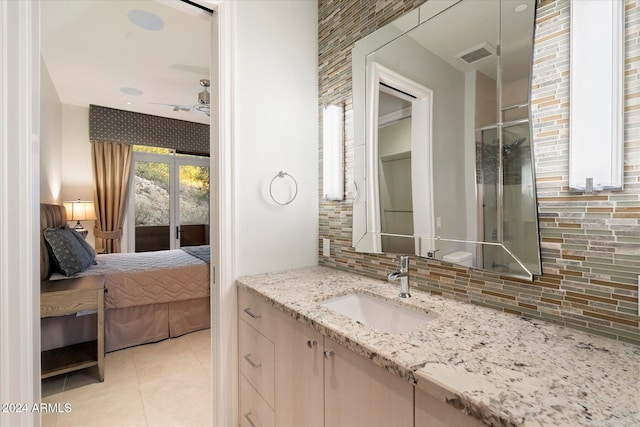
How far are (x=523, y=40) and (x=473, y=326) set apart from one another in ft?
3.26

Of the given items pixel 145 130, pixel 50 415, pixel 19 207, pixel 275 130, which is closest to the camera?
pixel 19 207

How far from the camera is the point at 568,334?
0.89m

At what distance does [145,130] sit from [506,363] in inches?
220

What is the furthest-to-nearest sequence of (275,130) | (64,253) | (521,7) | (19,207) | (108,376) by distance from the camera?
(64,253) < (108,376) < (275,130) < (19,207) < (521,7)

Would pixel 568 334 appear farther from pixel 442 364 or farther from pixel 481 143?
pixel 481 143

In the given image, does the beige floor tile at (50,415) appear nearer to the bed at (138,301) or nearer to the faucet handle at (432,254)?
the bed at (138,301)

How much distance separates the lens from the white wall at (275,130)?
1612mm

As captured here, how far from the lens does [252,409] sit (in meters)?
1.44

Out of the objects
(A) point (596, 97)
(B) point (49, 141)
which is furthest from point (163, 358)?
(A) point (596, 97)

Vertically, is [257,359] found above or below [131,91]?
below

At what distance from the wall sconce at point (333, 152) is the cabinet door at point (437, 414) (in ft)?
3.98

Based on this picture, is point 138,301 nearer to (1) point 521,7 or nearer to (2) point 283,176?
(2) point 283,176

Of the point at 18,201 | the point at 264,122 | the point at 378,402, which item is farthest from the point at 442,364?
the point at 18,201

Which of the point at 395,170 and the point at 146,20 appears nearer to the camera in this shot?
the point at 395,170
